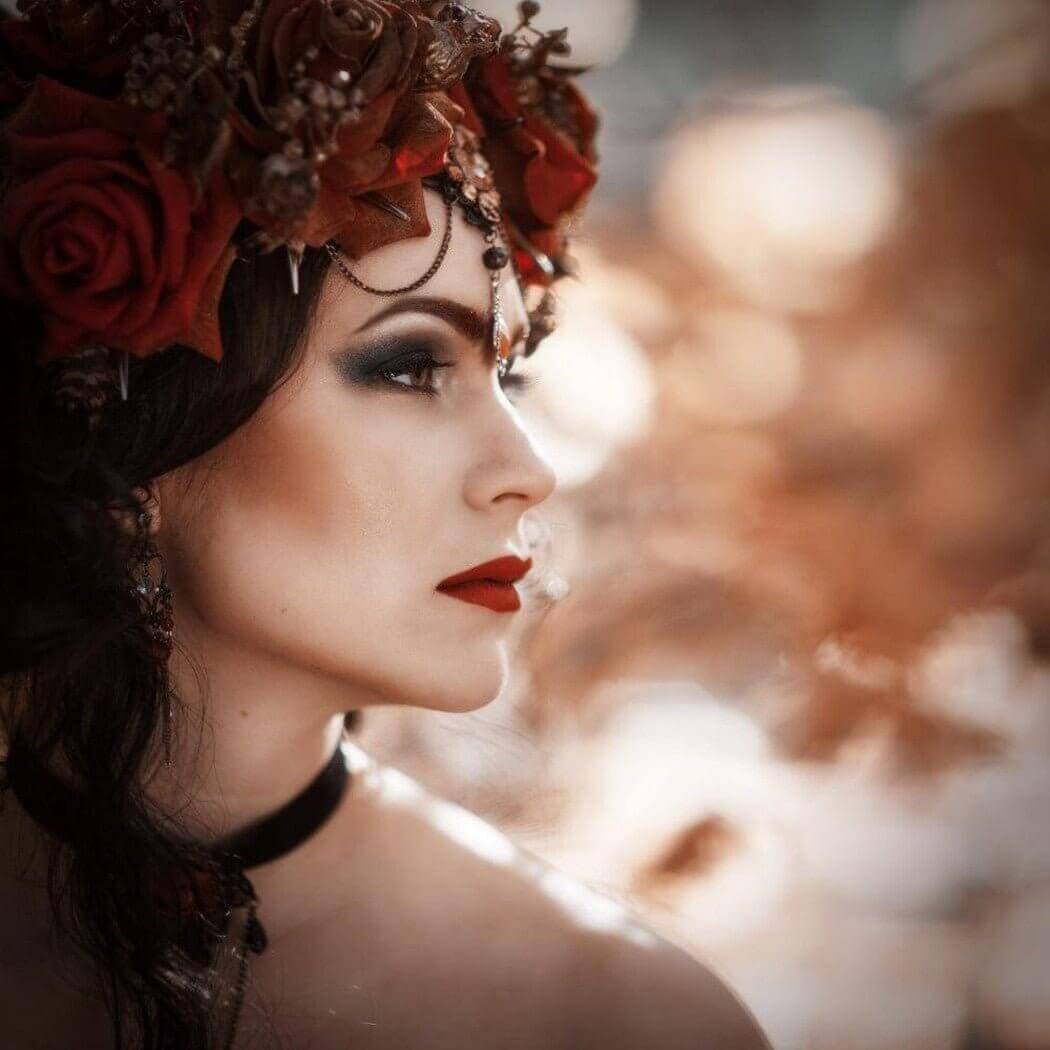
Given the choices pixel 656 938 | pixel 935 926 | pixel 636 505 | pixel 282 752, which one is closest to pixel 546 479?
pixel 282 752

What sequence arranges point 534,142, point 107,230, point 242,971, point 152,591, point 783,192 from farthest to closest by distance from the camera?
point 783,192 < point 534,142 < point 242,971 < point 152,591 < point 107,230

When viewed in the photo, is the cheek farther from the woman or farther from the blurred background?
the blurred background

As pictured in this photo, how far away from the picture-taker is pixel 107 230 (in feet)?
2.69

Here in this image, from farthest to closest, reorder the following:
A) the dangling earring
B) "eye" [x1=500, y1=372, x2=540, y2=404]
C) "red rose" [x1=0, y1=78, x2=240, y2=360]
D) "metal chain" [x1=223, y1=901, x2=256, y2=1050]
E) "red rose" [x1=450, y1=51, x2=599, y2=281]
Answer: "eye" [x1=500, y1=372, x2=540, y2=404], "red rose" [x1=450, y1=51, x2=599, y2=281], "metal chain" [x1=223, y1=901, x2=256, y2=1050], the dangling earring, "red rose" [x1=0, y1=78, x2=240, y2=360]

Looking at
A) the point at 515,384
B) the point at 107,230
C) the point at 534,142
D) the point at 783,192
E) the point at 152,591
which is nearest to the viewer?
the point at 107,230

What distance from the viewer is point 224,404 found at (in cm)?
92

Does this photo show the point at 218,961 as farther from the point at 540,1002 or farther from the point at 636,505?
the point at 636,505

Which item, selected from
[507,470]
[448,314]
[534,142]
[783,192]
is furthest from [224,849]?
[783,192]

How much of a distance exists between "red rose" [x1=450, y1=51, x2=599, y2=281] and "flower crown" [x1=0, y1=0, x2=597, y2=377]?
0.72 feet

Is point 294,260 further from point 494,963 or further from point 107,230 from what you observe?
point 494,963

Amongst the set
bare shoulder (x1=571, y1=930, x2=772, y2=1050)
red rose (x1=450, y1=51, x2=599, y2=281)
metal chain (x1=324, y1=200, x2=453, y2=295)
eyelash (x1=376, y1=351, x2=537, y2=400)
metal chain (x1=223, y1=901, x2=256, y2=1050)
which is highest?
red rose (x1=450, y1=51, x2=599, y2=281)

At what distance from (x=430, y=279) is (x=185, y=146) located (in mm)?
247

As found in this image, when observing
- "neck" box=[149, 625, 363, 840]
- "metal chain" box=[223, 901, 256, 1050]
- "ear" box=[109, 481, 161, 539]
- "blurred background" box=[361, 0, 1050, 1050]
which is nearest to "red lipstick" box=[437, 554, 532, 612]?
"neck" box=[149, 625, 363, 840]

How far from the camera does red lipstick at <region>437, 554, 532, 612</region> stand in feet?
3.28
